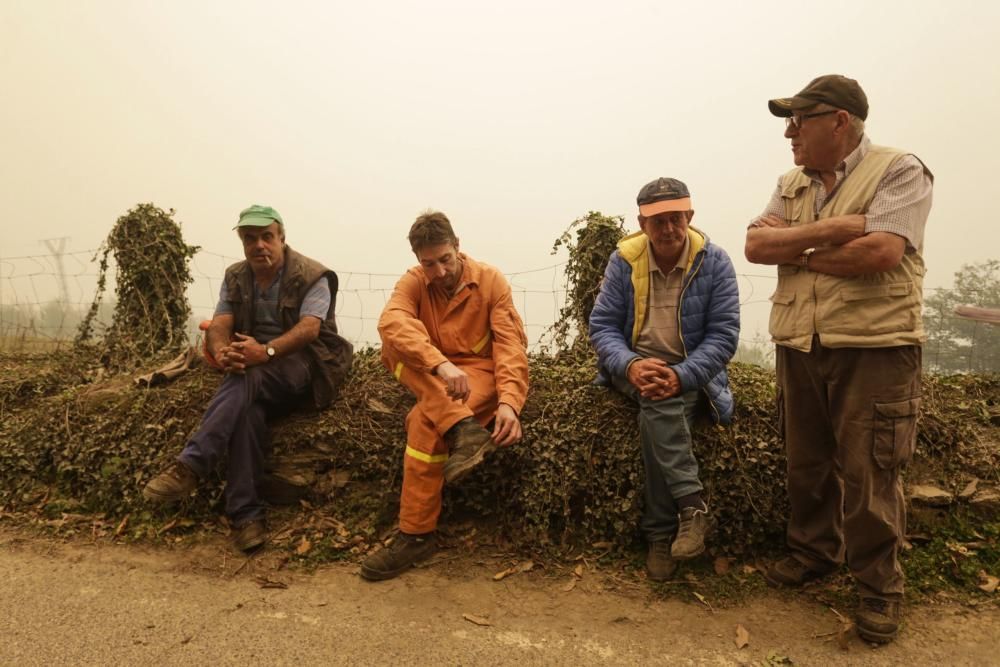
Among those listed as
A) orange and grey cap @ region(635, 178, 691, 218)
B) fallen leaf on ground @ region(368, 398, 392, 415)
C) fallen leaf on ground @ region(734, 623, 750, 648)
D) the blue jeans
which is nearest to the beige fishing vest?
orange and grey cap @ region(635, 178, 691, 218)

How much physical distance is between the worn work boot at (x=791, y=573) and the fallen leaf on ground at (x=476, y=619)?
1.43 meters

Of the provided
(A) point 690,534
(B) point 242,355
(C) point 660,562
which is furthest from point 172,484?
(A) point 690,534

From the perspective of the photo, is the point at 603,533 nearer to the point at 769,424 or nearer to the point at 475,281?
the point at 769,424

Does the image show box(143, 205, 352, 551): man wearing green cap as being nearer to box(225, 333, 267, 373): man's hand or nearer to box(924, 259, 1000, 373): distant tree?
box(225, 333, 267, 373): man's hand

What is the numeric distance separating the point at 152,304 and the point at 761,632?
569cm

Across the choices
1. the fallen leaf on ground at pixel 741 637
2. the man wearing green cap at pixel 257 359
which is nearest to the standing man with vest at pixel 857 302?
the fallen leaf on ground at pixel 741 637

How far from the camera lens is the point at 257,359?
3.79m

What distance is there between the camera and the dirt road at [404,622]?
2666 mm

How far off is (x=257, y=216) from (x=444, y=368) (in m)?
1.62

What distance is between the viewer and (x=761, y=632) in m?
2.81

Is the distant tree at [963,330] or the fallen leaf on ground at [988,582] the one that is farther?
the distant tree at [963,330]

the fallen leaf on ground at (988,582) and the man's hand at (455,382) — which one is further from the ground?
the man's hand at (455,382)

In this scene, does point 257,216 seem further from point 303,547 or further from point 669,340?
point 669,340

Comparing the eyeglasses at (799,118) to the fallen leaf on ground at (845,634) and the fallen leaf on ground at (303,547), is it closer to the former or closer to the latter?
the fallen leaf on ground at (845,634)
